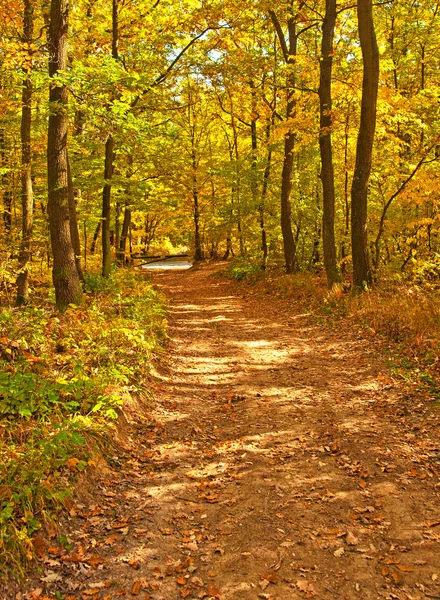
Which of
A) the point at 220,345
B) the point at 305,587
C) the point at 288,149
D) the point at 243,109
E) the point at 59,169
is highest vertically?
the point at 243,109

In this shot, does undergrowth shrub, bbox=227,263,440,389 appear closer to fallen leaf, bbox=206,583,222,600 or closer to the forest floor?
the forest floor

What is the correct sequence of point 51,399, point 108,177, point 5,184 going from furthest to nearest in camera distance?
point 5,184, point 108,177, point 51,399

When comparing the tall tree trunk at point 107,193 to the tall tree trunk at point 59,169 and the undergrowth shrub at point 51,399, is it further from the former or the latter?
the undergrowth shrub at point 51,399

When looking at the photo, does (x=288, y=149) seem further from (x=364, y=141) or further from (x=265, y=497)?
(x=265, y=497)

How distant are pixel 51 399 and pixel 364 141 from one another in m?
9.55

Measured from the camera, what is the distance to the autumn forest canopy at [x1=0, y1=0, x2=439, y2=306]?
Answer: 328 inches

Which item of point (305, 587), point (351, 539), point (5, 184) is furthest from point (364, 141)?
point (5, 184)

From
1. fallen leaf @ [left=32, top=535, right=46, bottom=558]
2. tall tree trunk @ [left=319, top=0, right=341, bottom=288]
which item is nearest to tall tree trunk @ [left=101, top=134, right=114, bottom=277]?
tall tree trunk @ [left=319, top=0, right=341, bottom=288]

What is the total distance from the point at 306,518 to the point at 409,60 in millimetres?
18487

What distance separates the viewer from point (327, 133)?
11.8 meters

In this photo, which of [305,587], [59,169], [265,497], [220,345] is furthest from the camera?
[220,345]

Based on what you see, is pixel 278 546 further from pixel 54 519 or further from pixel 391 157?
pixel 391 157

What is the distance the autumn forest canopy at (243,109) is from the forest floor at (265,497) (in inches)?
170

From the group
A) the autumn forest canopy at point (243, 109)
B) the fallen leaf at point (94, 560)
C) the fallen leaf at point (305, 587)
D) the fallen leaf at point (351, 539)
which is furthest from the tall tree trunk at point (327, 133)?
the fallen leaf at point (94, 560)
